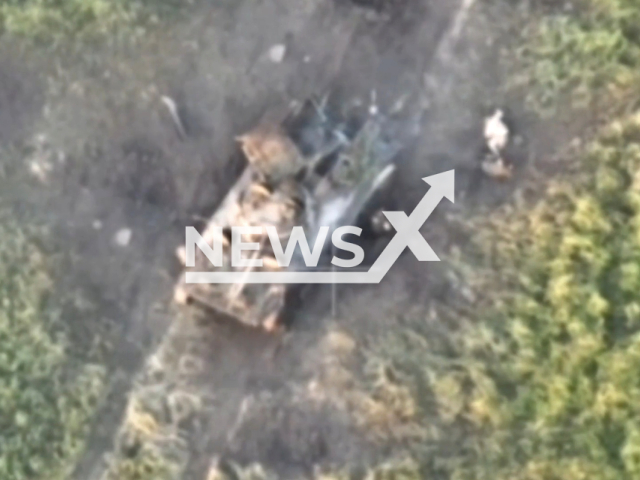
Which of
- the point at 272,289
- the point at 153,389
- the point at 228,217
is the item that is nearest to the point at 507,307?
the point at 272,289

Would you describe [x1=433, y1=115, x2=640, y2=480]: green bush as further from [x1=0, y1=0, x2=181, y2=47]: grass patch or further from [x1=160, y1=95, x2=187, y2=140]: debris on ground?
[x1=0, y1=0, x2=181, y2=47]: grass patch

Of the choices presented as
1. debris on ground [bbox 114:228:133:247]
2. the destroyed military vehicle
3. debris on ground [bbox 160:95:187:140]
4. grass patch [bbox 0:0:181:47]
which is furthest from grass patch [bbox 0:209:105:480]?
grass patch [bbox 0:0:181:47]

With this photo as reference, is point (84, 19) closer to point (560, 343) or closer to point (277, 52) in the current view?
point (277, 52)

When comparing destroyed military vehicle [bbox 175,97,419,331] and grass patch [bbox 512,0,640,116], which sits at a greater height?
grass patch [bbox 512,0,640,116]

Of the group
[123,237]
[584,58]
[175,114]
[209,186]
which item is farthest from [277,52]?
[584,58]
